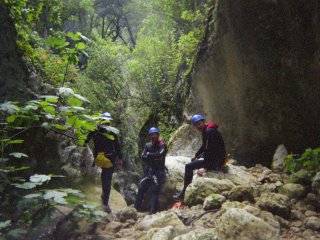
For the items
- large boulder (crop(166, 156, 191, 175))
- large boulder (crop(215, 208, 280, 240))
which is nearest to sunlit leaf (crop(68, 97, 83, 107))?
large boulder (crop(215, 208, 280, 240))

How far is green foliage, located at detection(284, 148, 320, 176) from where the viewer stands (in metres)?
6.43

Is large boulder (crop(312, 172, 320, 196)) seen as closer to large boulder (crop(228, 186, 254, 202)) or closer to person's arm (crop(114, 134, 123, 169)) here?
large boulder (crop(228, 186, 254, 202))

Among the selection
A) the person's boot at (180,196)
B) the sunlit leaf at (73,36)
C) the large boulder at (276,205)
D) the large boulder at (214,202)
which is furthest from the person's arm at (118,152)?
the sunlit leaf at (73,36)

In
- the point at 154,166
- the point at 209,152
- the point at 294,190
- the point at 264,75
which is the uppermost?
the point at 264,75

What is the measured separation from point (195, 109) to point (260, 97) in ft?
9.82

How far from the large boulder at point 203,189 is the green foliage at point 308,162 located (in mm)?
1718

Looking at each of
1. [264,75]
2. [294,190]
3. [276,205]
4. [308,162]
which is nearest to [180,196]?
[294,190]

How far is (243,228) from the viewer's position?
4094 mm

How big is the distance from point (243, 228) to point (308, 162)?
3350mm

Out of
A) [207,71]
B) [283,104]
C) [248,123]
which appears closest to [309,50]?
[283,104]

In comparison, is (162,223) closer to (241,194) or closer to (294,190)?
(241,194)

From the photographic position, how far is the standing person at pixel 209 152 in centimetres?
738

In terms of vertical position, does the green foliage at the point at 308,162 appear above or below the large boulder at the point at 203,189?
above

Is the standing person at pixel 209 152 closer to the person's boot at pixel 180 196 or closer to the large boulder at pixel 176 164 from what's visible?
the person's boot at pixel 180 196
